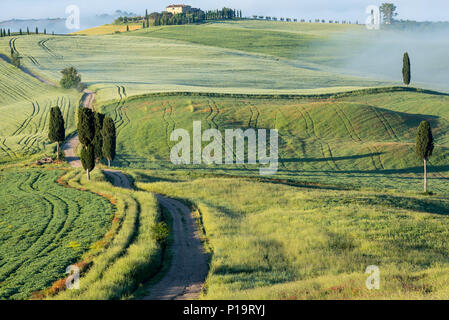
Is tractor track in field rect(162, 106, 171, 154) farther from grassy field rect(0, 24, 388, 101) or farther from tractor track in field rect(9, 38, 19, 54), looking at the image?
A: tractor track in field rect(9, 38, 19, 54)

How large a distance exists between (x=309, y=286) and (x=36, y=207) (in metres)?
31.3

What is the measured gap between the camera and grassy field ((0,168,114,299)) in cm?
2541

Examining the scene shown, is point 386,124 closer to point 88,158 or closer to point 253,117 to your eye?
point 253,117

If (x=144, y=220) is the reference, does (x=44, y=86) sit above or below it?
above

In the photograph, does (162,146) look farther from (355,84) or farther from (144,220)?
(355,84)

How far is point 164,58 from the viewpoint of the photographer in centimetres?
16875

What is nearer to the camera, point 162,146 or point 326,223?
point 326,223

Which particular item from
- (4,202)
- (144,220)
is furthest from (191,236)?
(4,202)

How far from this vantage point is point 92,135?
59906 millimetres

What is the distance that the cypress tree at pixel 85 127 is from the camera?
59125 millimetres

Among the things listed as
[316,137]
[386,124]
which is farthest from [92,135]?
[386,124]

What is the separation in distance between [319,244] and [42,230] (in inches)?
756

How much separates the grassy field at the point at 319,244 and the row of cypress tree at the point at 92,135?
13.2 metres

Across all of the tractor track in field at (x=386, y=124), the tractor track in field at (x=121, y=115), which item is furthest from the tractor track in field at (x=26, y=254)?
the tractor track in field at (x=386, y=124)
